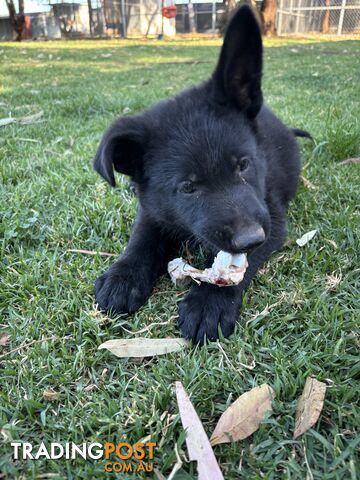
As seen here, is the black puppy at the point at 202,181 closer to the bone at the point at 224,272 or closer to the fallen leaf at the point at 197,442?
the bone at the point at 224,272

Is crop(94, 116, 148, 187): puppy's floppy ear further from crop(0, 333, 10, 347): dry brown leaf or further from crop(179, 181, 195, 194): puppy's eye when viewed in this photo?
crop(0, 333, 10, 347): dry brown leaf

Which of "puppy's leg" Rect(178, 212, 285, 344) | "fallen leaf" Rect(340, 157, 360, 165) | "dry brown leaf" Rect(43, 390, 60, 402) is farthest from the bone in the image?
"fallen leaf" Rect(340, 157, 360, 165)

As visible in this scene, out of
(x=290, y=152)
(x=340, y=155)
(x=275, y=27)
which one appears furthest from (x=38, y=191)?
(x=275, y=27)

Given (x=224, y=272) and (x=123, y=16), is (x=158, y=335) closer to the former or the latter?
(x=224, y=272)

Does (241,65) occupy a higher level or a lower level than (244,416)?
higher

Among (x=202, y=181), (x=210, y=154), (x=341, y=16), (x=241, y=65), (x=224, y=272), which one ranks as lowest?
(x=224, y=272)

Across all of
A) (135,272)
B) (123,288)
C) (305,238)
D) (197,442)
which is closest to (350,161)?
(305,238)

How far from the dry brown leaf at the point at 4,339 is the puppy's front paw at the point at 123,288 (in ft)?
1.32

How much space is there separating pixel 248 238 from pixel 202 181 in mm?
398

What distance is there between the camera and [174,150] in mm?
2055

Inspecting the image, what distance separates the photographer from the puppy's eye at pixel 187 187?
79.4 inches

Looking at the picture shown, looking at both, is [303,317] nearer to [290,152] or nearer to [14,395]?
[14,395]

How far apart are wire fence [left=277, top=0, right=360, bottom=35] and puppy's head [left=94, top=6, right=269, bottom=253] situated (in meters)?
21.4

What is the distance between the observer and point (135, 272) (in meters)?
2.08
